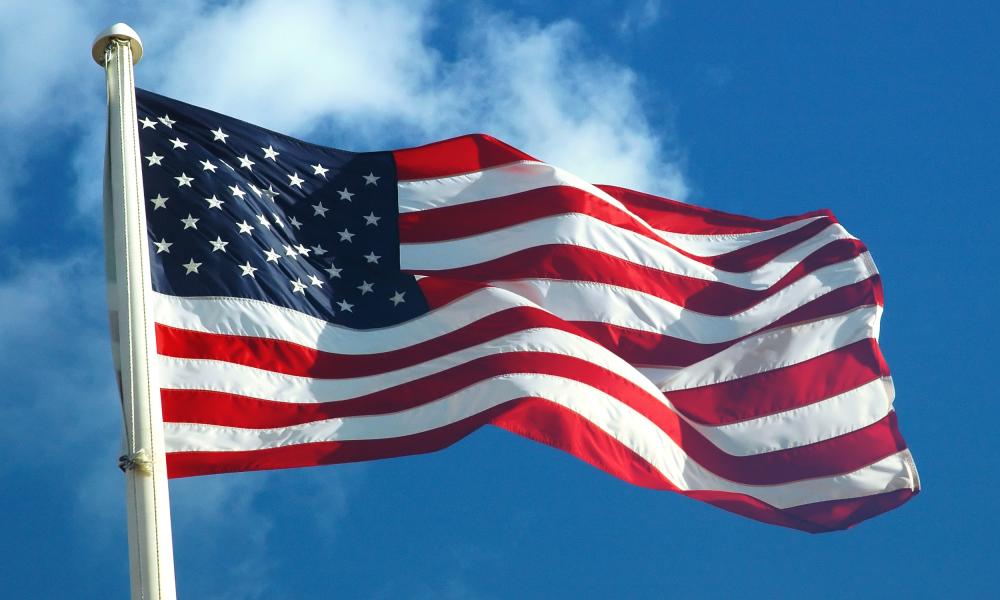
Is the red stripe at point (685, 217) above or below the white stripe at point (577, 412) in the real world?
above

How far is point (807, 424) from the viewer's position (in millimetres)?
15211

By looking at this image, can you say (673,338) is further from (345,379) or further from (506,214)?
(345,379)

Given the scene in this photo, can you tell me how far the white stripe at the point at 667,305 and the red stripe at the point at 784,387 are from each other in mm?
625

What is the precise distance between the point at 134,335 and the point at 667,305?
6.54 meters

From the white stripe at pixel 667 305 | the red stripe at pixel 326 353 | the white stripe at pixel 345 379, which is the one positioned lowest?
the white stripe at pixel 345 379

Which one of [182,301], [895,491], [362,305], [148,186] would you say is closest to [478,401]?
[362,305]

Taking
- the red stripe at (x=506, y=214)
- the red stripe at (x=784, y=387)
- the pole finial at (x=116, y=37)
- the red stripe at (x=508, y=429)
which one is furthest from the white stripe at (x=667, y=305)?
the pole finial at (x=116, y=37)

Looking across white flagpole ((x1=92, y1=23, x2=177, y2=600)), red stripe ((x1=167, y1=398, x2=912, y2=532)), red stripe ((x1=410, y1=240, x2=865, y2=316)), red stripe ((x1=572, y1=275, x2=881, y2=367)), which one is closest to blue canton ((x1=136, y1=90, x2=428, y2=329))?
red stripe ((x1=410, y1=240, x2=865, y2=316))

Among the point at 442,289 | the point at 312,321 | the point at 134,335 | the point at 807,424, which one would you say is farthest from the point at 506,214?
the point at 134,335

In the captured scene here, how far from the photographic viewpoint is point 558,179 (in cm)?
1579

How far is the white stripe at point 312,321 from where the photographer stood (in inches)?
498

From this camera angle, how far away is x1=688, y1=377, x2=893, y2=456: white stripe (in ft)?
49.3

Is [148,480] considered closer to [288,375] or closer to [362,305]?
→ [288,375]

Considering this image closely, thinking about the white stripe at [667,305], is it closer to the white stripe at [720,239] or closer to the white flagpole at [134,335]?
the white stripe at [720,239]
